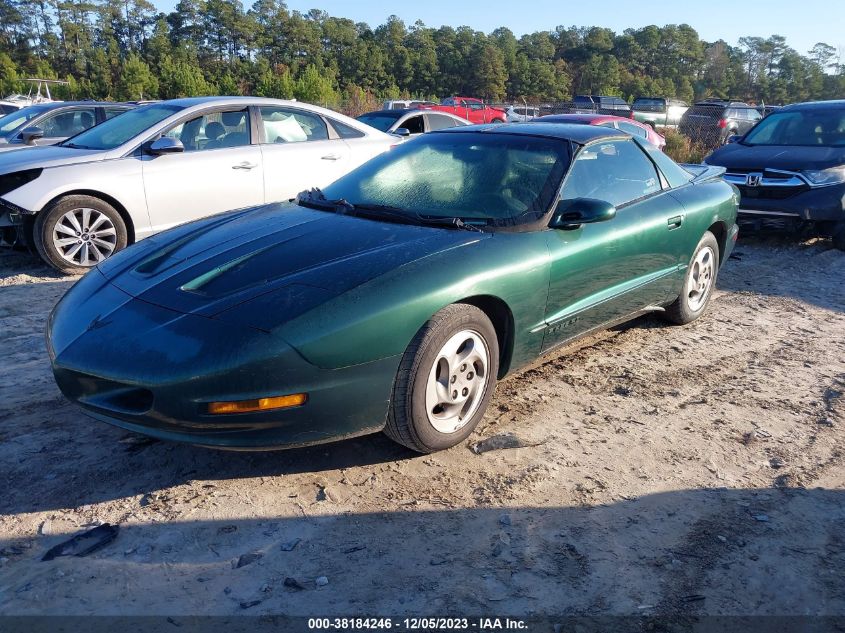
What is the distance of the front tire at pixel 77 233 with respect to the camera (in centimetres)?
604

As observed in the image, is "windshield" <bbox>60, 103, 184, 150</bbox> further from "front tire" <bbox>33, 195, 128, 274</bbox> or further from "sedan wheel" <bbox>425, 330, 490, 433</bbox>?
"sedan wheel" <bbox>425, 330, 490, 433</bbox>

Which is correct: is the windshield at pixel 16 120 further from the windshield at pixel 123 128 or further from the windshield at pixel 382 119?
the windshield at pixel 382 119

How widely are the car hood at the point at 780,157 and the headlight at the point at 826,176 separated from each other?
0.19 feet

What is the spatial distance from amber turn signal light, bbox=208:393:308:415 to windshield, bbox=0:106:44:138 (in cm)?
992

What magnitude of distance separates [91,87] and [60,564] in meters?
53.1

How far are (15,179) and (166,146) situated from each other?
131cm

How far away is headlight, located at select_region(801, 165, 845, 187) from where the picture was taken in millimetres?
7727

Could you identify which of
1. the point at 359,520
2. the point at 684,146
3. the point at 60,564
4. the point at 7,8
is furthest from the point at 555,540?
the point at 7,8

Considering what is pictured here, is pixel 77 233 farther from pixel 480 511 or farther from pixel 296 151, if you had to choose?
pixel 480 511

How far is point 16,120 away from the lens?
36.2 feet

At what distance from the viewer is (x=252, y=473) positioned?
10.00 ft

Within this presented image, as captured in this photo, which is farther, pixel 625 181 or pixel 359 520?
pixel 625 181

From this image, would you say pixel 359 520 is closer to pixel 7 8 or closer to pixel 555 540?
pixel 555 540

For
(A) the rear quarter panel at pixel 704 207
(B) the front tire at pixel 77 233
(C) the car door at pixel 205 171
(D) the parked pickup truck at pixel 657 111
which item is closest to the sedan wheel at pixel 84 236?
(B) the front tire at pixel 77 233
